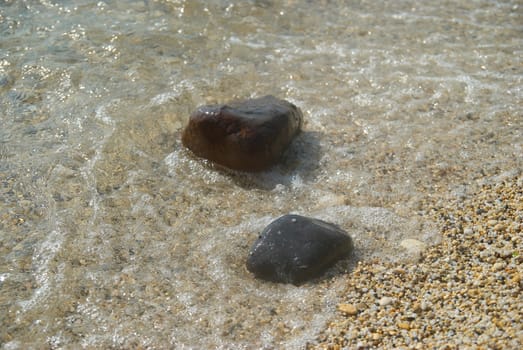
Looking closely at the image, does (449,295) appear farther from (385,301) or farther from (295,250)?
(295,250)

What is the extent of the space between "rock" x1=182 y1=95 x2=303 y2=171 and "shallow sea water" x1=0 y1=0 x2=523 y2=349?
121mm

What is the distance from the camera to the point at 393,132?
4.49 meters

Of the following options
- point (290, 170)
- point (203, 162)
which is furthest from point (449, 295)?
point (203, 162)

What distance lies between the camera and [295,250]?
3.25m

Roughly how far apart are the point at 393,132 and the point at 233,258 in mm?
1647

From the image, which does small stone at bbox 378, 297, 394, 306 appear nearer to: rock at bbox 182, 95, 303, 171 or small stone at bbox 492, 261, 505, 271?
small stone at bbox 492, 261, 505, 271

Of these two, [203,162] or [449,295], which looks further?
[203,162]

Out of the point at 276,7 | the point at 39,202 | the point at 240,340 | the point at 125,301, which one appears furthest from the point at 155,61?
the point at 240,340

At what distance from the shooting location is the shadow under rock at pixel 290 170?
→ 13.3 feet

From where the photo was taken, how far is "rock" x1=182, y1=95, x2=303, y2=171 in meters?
4.05

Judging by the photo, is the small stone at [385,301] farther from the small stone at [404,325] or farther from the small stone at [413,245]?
the small stone at [413,245]

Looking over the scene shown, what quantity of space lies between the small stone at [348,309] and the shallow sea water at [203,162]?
0.05 metres

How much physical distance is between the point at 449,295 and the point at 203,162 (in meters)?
1.83

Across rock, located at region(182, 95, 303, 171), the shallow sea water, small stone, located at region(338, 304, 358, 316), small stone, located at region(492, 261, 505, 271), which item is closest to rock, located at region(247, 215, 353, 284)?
the shallow sea water
